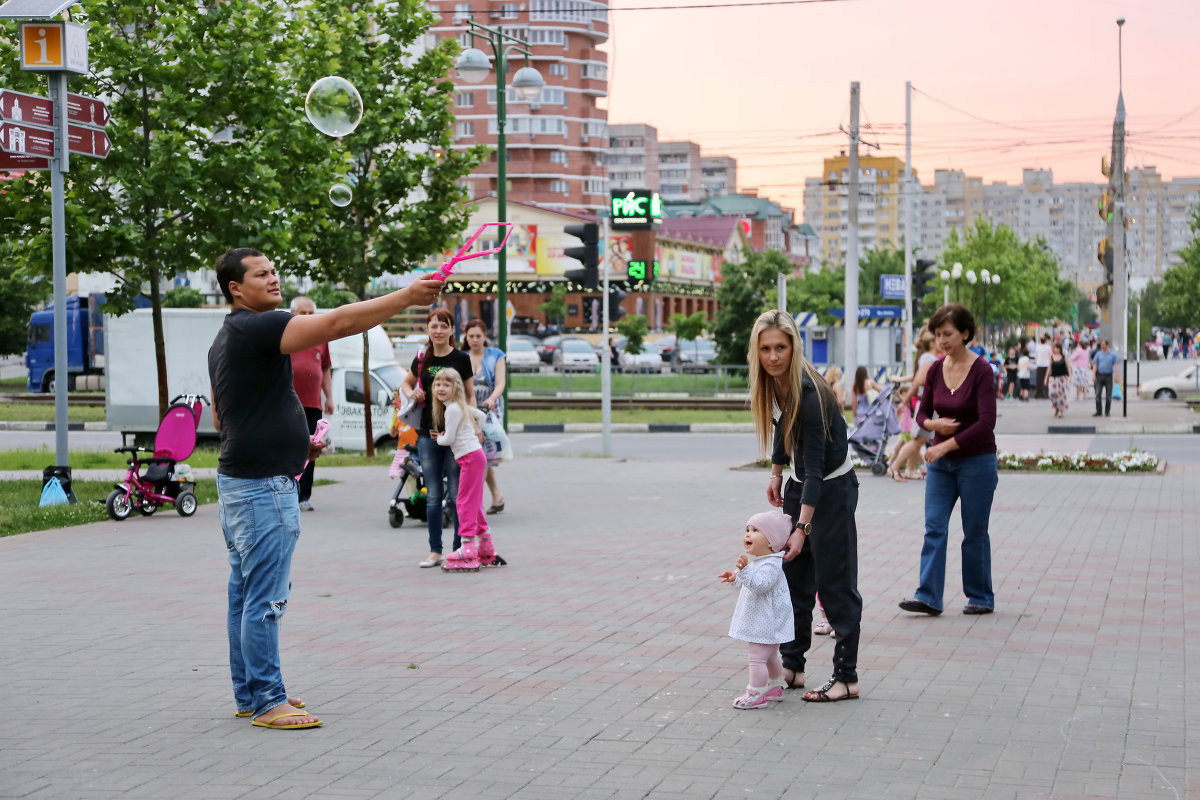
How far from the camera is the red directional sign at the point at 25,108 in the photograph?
12445 millimetres

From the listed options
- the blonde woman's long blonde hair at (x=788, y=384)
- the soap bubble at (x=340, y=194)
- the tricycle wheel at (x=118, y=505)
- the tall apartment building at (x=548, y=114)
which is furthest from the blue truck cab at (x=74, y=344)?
the tall apartment building at (x=548, y=114)

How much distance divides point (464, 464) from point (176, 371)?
48.6 feet

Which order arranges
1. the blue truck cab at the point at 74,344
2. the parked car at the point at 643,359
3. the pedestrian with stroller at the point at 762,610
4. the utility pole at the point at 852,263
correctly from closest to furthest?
1. the pedestrian with stroller at the point at 762,610
2. the utility pole at the point at 852,263
3. the blue truck cab at the point at 74,344
4. the parked car at the point at 643,359

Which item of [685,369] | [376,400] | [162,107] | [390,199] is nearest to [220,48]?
[162,107]

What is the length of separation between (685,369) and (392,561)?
1439 inches

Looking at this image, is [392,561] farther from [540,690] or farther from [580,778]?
[580,778]

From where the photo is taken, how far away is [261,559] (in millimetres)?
5855

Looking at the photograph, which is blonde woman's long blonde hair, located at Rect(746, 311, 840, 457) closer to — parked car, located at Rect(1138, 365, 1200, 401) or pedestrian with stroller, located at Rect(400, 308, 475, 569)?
pedestrian with stroller, located at Rect(400, 308, 475, 569)

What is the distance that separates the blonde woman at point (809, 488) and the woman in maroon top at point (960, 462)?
6.24 feet

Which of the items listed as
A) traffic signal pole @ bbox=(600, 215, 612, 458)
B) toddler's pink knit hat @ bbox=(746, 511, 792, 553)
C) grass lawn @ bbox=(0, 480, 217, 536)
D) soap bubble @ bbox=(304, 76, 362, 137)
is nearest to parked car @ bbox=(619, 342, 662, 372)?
traffic signal pole @ bbox=(600, 215, 612, 458)

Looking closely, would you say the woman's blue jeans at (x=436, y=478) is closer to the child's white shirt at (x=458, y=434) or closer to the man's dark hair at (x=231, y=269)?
the child's white shirt at (x=458, y=434)

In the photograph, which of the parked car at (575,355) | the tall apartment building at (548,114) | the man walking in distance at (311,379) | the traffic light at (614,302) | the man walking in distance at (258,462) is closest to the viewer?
the man walking in distance at (258,462)

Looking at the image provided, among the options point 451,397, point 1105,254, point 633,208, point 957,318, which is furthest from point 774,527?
point 1105,254

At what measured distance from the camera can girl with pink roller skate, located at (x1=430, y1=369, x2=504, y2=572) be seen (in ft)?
33.5
